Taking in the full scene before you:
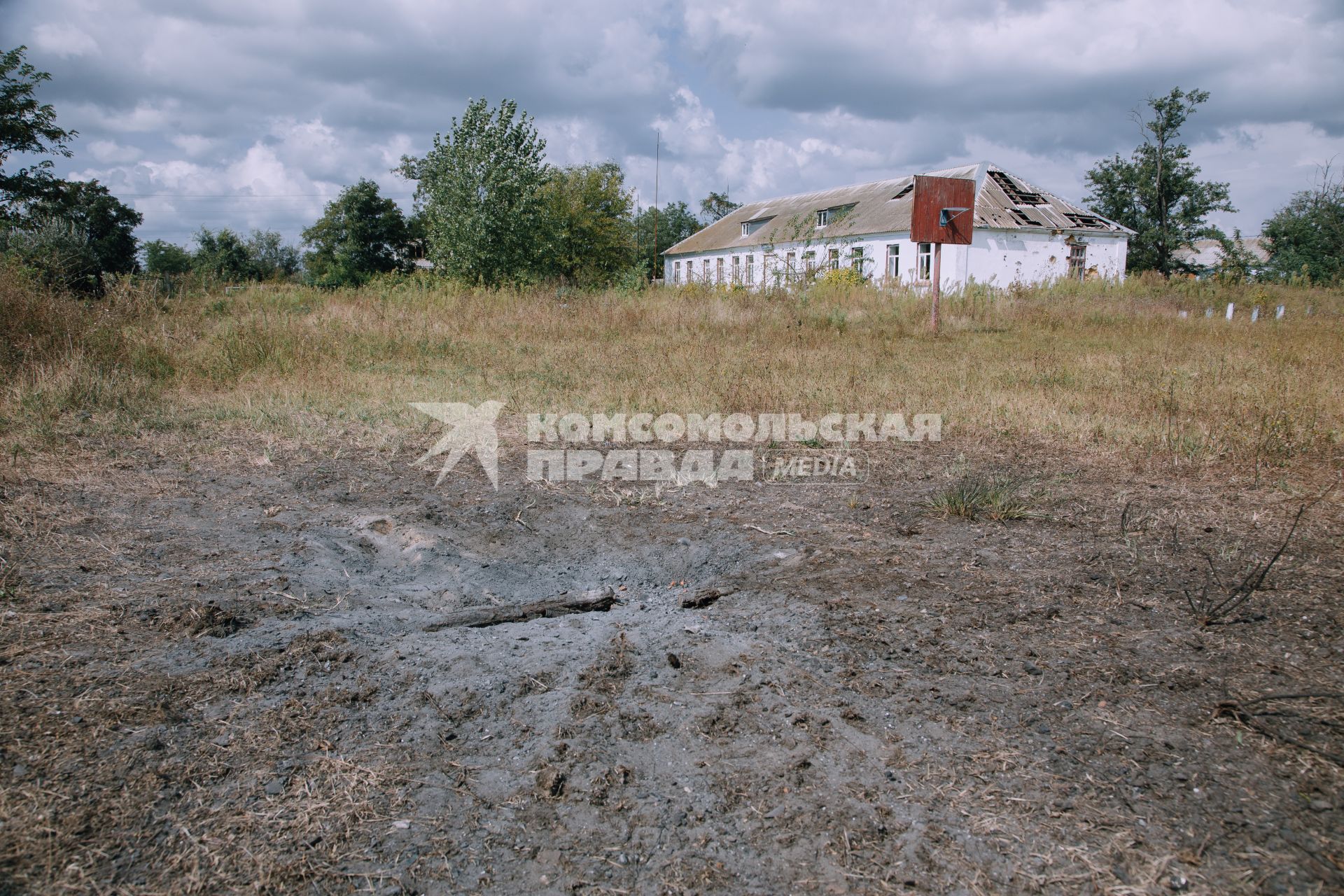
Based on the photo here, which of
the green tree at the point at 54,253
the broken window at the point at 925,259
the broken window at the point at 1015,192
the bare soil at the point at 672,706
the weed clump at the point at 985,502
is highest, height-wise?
the broken window at the point at 1015,192

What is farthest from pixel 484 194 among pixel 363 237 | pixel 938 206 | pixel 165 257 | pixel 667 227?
pixel 667 227

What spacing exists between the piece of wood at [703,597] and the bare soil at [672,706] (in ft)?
0.18

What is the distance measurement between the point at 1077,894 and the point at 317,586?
10.4 ft

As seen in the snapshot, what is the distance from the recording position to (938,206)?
13.6m

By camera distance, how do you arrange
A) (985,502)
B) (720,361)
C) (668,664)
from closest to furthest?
1. (668,664)
2. (985,502)
3. (720,361)

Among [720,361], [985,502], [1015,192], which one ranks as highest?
[1015,192]

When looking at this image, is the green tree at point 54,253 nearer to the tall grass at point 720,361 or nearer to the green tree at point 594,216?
the tall grass at point 720,361

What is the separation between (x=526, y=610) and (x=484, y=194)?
22390 millimetres

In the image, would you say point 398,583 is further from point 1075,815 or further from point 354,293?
point 354,293

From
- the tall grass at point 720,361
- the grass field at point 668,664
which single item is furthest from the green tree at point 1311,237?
the grass field at point 668,664

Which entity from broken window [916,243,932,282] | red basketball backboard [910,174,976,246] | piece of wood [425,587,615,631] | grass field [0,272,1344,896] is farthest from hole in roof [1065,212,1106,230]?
piece of wood [425,587,615,631]

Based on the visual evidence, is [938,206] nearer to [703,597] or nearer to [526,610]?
[703,597]

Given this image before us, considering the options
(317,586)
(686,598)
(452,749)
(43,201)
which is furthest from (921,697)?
(43,201)

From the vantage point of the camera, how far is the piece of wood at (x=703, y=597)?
354 centimetres
